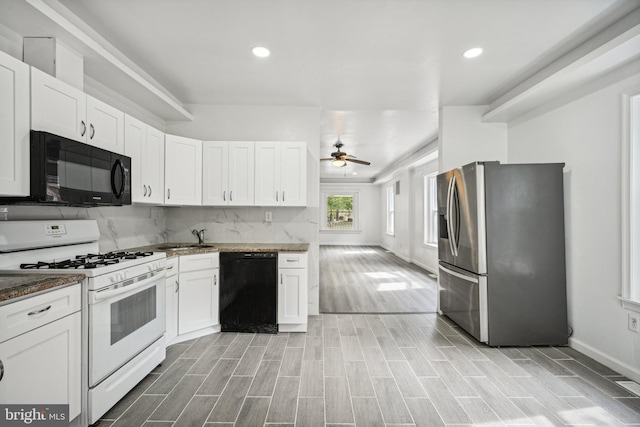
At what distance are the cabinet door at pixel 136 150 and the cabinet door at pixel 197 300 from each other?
0.86 meters

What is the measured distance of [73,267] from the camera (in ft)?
6.37

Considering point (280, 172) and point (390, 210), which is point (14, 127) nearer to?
point (280, 172)

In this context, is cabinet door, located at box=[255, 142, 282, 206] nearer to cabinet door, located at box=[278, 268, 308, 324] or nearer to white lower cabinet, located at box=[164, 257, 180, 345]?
cabinet door, located at box=[278, 268, 308, 324]

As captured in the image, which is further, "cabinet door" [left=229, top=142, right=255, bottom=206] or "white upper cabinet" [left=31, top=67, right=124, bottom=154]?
"cabinet door" [left=229, top=142, right=255, bottom=206]

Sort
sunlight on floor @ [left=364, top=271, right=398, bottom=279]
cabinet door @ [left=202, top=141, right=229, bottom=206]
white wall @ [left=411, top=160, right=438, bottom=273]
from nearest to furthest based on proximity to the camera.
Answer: cabinet door @ [left=202, top=141, right=229, bottom=206]
sunlight on floor @ [left=364, top=271, right=398, bottom=279]
white wall @ [left=411, top=160, right=438, bottom=273]

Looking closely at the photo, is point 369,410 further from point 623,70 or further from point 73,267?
point 623,70

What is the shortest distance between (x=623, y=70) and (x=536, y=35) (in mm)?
786

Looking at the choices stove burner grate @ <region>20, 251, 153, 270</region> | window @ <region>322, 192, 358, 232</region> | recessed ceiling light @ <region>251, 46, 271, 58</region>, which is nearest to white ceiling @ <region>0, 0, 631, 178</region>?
Result: recessed ceiling light @ <region>251, 46, 271, 58</region>

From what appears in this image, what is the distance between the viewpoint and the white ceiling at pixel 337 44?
209cm

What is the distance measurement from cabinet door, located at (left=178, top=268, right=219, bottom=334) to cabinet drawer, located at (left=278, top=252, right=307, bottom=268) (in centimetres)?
68

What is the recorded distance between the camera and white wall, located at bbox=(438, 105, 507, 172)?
3.90 m

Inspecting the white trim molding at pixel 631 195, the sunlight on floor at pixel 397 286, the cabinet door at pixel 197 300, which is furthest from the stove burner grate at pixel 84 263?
the sunlight on floor at pixel 397 286

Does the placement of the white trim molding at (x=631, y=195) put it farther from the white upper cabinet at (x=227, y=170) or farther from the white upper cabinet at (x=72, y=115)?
the white upper cabinet at (x=72, y=115)

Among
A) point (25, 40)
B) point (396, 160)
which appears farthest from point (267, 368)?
point (396, 160)
